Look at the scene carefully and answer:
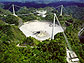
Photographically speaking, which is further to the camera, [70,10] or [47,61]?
[70,10]

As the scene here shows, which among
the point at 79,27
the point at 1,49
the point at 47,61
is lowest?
the point at 79,27

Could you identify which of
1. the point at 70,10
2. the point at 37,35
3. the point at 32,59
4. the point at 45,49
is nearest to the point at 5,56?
the point at 32,59

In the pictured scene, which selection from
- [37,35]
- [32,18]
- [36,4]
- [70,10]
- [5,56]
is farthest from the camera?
[36,4]

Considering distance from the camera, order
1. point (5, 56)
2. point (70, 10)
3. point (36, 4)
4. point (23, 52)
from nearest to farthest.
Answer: point (5, 56) → point (23, 52) → point (70, 10) → point (36, 4)

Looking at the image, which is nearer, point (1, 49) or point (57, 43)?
point (1, 49)

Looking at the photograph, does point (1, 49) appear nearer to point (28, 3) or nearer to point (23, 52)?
point (23, 52)

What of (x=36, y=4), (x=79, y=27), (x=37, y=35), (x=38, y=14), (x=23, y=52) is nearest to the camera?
(x=23, y=52)

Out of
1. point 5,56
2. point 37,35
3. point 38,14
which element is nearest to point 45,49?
point 5,56

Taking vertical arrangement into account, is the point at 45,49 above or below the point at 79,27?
above

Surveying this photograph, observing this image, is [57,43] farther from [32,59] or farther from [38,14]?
[38,14]
